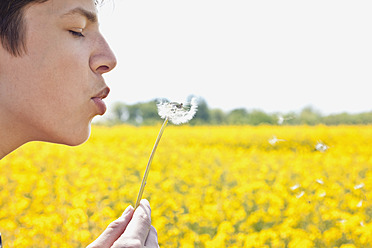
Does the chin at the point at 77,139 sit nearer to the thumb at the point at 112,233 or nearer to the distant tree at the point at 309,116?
the thumb at the point at 112,233

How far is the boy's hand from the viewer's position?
2.52 feet

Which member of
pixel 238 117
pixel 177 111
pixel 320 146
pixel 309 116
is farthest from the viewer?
pixel 238 117

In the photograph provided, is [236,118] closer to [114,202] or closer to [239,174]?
[239,174]

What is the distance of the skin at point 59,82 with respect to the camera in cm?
76

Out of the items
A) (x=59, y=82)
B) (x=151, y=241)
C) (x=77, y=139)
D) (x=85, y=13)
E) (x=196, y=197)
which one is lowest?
(x=196, y=197)

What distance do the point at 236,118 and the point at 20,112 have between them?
748 cm


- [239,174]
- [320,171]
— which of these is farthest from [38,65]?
[320,171]

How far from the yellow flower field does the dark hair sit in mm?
1818

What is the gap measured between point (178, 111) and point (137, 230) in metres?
0.28

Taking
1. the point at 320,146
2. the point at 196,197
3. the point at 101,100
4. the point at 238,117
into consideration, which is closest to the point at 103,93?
the point at 101,100

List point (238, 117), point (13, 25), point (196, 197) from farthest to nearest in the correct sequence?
point (238, 117)
point (196, 197)
point (13, 25)

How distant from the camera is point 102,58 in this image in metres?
0.80

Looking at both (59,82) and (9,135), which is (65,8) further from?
(9,135)

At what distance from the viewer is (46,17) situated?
0.76 meters
